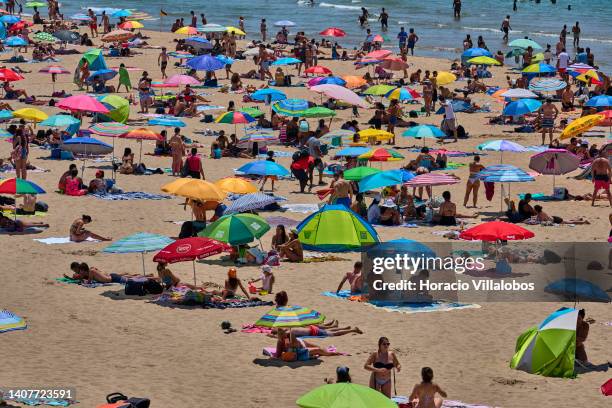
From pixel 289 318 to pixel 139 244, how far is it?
3.49m

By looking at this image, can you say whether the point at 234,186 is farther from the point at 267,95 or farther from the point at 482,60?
the point at 482,60

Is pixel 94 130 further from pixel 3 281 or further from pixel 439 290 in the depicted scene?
pixel 439 290

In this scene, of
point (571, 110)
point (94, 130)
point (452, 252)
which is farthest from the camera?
point (571, 110)

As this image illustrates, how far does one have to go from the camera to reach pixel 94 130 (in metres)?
27.3

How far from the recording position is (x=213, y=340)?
16.5m

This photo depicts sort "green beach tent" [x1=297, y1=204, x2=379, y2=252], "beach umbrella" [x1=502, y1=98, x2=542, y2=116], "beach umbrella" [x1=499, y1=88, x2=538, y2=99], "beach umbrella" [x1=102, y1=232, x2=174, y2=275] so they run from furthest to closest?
"beach umbrella" [x1=499, y1=88, x2=538, y2=99] → "beach umbrella" [x1=502, y1=98, x2=542, y2=116] → "green beach tent" [x1=297, y1=204, x2=379, y2=252] → "beach umbrella" [x1=102, y1=232, x2=174, y2=275]

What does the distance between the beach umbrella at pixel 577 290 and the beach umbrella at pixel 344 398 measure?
7.43m

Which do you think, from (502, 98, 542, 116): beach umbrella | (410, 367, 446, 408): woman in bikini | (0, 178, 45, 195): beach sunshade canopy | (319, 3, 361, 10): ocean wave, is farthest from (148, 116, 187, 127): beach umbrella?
(319, 3, 361, 10): ocean wave

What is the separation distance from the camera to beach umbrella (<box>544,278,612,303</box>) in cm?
1842

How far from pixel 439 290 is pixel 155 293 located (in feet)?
13.4

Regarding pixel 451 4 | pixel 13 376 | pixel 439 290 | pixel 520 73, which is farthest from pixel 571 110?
pixel 451 4

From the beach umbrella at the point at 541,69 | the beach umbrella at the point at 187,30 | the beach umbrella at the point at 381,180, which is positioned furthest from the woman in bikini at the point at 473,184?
the beach umbrella at the point at 187,30

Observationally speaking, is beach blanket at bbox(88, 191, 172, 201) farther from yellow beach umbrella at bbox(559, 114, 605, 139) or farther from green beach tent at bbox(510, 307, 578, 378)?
green beach tent at bbox(510, 307, 578, 378)

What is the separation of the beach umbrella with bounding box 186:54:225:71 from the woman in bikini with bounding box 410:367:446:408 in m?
26.6
